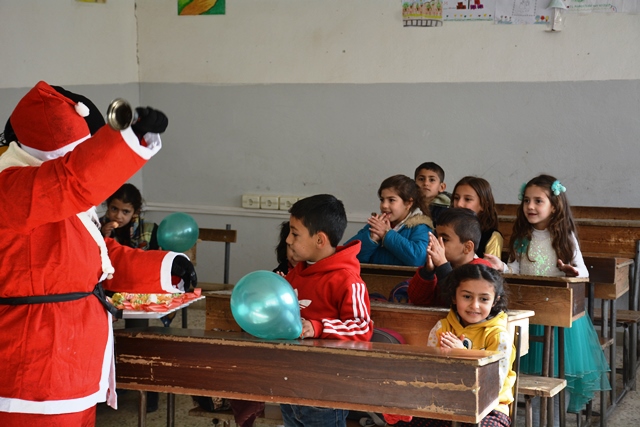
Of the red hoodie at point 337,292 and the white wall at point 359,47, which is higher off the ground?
the white wall at point 359,47

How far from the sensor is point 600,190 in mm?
5973

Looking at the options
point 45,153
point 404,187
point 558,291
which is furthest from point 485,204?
point 45,153

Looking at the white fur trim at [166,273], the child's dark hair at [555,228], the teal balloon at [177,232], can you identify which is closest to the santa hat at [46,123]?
the white fur trim at [166,273]

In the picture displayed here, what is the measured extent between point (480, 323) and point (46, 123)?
1.63m

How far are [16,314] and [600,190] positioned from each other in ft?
16.4

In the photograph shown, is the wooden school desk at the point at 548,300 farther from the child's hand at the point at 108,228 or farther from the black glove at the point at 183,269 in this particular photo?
the child's hand at the point at 108,228

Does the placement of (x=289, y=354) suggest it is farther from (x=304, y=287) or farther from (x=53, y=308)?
(x=304, y=287)

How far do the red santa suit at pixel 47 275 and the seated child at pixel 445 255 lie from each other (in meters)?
1.66

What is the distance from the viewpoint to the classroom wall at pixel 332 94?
19.5 feet

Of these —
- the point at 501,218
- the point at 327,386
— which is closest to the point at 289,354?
the point at 327,386

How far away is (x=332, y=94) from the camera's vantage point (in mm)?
6703

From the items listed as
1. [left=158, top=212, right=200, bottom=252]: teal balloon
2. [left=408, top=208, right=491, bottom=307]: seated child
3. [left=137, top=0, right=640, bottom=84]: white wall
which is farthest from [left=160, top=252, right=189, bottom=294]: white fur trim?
[left=137, top=0, right=640, bottom=84]: white wall

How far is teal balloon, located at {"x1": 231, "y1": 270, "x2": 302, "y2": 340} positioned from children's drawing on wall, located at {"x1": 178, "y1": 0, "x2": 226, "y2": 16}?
213 inches

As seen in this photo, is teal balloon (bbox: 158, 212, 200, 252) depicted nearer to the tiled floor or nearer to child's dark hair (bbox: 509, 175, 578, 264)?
the tiled floor
